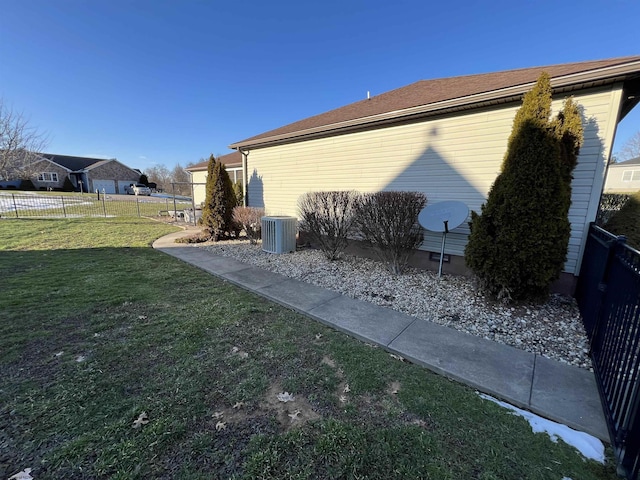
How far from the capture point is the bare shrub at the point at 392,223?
534 cm

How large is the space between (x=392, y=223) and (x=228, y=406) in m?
4.30

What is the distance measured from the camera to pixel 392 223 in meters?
5.45

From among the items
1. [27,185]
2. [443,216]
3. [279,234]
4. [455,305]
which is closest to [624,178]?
[443,216]

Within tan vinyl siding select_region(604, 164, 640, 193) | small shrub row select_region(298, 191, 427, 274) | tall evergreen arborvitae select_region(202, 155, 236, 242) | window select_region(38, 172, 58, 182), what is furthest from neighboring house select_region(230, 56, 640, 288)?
window select_region(38, 172, 58, 182)

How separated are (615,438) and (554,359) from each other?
1176 mm

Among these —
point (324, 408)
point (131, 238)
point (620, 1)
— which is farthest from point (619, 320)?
point (131, 238)

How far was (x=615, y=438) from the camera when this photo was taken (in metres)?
1.90

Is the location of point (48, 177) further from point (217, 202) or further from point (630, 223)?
point (630, 223)

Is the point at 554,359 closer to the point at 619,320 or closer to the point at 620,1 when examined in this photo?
the point at 619,320

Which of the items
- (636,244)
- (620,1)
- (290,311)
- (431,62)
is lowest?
(290,311)

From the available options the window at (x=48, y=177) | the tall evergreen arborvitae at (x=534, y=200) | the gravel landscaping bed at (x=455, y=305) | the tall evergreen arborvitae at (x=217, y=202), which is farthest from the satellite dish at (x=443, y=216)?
the window at (x=48, y=177)

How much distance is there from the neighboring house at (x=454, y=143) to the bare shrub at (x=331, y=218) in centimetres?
107

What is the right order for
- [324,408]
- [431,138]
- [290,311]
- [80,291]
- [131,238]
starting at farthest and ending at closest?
[131,238], [431,138], [80,291], [290,311], [324,408]

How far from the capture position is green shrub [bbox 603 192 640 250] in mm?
4118
